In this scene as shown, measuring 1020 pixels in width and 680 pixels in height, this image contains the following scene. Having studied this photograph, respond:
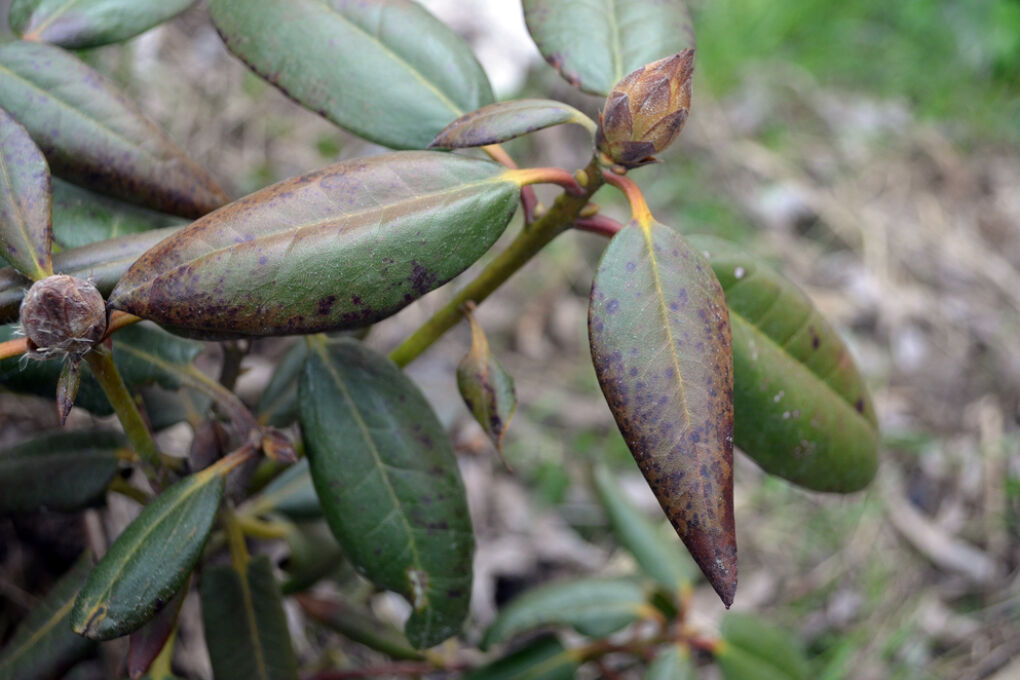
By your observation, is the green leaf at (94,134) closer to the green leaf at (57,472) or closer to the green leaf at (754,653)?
the green leaf at (57,472)

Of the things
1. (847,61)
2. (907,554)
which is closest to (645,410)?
(907,554)

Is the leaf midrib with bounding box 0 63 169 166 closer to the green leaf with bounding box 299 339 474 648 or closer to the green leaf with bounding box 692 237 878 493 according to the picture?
the green leaf with bounding box 299 339 474 648

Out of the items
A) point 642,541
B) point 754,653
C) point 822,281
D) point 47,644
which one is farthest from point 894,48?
point 47,644

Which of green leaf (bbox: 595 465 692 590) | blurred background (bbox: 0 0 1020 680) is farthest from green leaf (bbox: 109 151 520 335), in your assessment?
green leaf (bbox: 595 465 692 590)

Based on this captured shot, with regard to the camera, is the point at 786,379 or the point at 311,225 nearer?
the point at 311,225

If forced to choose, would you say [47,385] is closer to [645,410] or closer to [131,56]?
[645,410]

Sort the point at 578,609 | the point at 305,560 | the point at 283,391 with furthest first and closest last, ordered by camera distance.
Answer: the point at 578,609 < the point at 305,560 < the point at 283,391

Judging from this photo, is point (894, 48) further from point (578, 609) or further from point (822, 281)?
point (578, 609)
